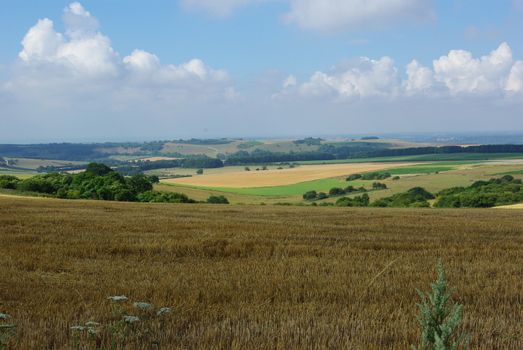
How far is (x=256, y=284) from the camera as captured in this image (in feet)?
29.5

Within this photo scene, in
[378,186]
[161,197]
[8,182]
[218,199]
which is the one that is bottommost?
[218,199]

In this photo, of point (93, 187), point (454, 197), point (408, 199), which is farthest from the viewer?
point (408, 199)

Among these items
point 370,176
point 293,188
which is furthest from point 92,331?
point 370,176

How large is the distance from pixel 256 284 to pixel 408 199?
242ft

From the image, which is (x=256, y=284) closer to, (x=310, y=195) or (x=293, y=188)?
(x=310, y=195)

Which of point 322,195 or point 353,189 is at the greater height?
point 353,189

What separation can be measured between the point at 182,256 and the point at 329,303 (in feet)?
18.6

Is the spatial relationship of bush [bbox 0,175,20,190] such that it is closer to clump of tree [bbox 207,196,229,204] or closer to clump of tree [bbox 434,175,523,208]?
clump of tree [bbox 207,196,229,204]

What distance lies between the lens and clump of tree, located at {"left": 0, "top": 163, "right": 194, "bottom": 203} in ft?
235

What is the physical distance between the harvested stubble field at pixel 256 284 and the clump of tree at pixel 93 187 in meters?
57.4

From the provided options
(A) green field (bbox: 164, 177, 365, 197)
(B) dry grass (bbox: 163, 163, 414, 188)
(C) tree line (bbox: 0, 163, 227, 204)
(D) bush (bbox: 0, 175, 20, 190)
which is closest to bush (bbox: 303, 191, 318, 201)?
(A) green field (bbox: 164, 177, 365, 197)

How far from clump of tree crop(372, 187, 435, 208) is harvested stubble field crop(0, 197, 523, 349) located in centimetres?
6109

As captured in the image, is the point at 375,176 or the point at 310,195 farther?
the point at 375,176

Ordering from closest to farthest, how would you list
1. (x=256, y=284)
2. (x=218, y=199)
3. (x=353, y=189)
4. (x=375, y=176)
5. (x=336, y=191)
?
(x=256, y=284), (x=218, y=199), (x=336, y=191), (x=353, y=189), (x=375, y=176)
